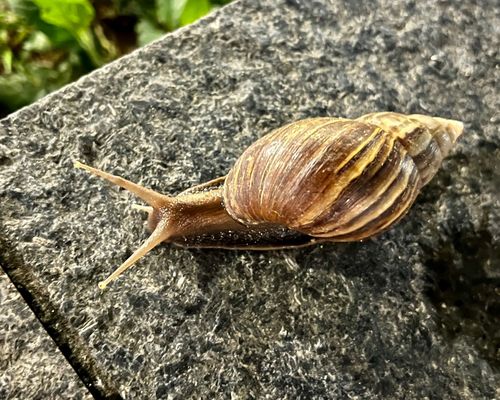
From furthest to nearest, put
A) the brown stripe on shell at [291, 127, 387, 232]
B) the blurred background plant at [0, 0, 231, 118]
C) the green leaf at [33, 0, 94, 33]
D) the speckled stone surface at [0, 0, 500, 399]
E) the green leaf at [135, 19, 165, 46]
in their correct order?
1. the green leaf at [135, 19, 165, 46]
2. the blurred background plant at [0, 0, 231, 118]
3. the green leaf at [33, 0, 94, 33]
4. the speckled stone surface at [0, 0, 500, 399]
5. the brown stripe on shell at [291, 127, 387, 232]

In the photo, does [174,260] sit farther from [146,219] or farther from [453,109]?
[453,109]

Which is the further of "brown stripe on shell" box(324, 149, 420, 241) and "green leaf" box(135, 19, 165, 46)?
"green leaf" box(135, 19, 165, 46)

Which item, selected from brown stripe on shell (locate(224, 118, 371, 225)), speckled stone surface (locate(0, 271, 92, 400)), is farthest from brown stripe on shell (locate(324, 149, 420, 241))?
speckled stone surface (locate(0, 271, 92, 400))

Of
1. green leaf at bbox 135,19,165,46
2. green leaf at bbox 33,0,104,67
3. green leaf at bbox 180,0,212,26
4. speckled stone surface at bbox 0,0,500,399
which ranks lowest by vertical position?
speckled stone surface at bbox 0,0,500,399

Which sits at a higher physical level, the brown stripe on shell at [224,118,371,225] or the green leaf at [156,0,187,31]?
the green leaf at [156,0,187,31]

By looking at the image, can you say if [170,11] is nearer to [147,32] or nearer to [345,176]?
[147,32]

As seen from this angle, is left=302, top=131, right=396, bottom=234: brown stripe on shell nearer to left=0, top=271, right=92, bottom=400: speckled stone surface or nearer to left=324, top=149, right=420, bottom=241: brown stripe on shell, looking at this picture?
left=324, top=149, right=420, bottom=241: brown stripe on shell

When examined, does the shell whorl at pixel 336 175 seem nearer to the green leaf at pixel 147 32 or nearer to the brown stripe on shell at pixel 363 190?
the brown stripe on shell at pixel 363 190
